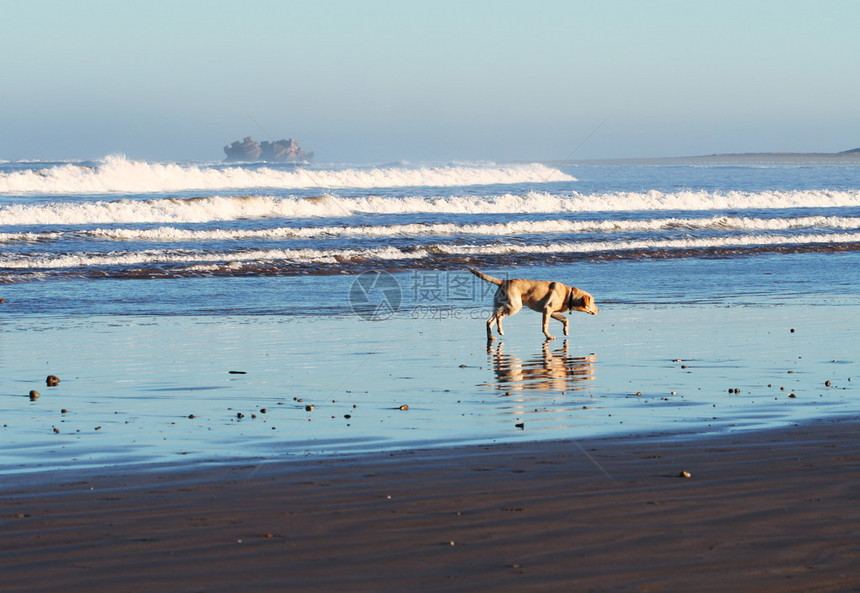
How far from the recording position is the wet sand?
389 centimetres

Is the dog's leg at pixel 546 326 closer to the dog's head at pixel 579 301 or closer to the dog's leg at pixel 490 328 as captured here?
the dog's head at pixel 579 301

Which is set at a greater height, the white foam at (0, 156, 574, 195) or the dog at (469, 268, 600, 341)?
the white foam at (0, 156, 574, 195)

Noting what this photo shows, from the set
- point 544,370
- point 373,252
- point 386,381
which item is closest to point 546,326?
point 544,370

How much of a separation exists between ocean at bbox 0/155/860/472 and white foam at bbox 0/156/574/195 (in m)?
20.1

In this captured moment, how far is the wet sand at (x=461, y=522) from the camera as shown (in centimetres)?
389

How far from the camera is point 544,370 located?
9.53m

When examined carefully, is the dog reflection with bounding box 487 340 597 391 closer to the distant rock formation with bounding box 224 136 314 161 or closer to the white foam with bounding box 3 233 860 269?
the white foam with bounding box 3 233 860 269

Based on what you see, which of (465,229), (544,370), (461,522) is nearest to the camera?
(461,522)

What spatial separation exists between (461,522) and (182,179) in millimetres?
54839

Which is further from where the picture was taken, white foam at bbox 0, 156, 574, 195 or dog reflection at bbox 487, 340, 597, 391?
white foam at bbox 0, 156, 574, 195

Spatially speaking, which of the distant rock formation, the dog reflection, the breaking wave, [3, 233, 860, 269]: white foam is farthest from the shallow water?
the distant rock formation

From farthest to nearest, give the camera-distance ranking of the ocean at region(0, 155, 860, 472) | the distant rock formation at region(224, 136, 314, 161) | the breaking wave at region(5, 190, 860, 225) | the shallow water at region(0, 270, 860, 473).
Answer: the distant rock formation at region(224, 136, 314, 161)
the breaking wave at region(5, 190, 860, 225)
the ocean at region(0, 155, 860, 472)
the shallow water at region(0, 270, 860, 473)

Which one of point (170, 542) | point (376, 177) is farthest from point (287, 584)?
point (376, 177)

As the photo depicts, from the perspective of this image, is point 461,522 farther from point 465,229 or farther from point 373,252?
point 465,229
